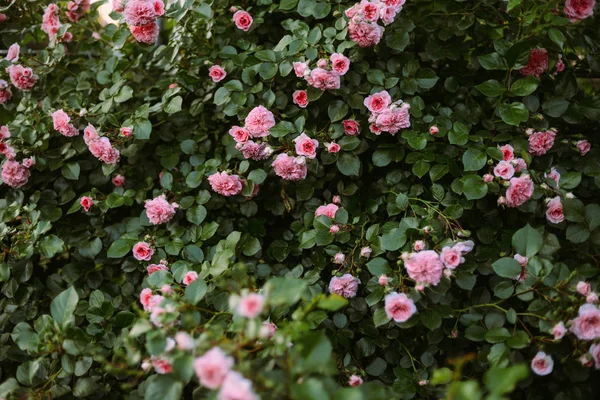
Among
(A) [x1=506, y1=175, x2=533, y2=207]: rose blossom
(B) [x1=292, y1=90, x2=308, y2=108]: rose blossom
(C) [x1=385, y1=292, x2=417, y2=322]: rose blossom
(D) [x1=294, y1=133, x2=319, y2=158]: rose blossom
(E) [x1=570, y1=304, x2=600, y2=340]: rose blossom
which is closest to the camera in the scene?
(E) [x1=570, y1=304, x2=600, y2=340]: rose blossom

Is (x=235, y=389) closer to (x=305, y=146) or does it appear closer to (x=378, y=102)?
(x=305, y=146)

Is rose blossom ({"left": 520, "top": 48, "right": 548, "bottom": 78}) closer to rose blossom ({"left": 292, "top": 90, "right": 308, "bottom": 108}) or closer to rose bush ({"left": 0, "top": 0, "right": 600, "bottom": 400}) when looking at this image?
rose bush ({"left": 0, "top": 0, "right": 600, "bottom": 400})

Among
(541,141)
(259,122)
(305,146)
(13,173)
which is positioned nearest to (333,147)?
(305,146)

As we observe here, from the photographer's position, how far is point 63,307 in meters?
1.09

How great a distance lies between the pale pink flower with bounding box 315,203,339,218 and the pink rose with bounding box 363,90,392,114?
0.28 m

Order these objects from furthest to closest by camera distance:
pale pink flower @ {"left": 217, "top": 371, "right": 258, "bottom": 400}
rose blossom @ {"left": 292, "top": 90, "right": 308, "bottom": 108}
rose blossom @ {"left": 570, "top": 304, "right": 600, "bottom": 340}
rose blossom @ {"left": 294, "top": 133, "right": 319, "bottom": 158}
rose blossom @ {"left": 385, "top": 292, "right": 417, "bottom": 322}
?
rose blossom @ {"left": 292, "top": 90, "right": 308, "bottom": 108}
rose blossom @ {"left": 294, "top": 133, "right": 319, "bottom": 158}
rose blossom @ {"left": 385, "top": 292, "right": 417, "bottom": 322}
rose blossom @ {"left": 570, "top": 304, "right": 600, "bottom": 340}
pale pink flower @ {"left": 217, "top": 371, "right": 258, "bottom": 400}

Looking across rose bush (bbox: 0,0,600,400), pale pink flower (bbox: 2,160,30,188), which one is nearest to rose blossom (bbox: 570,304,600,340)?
rose bush (bbox: 0,0,600,400)

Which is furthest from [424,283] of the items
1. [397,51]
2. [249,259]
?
[397,51]

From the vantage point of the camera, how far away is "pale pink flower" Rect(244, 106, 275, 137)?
4.51ft

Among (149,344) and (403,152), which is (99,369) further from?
(403,152)

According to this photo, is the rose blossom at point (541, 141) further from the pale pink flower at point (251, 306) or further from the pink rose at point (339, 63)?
the pale pink flower at point (251, 306)

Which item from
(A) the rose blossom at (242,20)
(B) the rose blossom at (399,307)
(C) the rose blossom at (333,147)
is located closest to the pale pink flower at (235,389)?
(B) the rose blossom at (399,307)

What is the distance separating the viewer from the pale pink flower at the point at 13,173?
150 cm

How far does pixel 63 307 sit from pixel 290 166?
63 centimetres
